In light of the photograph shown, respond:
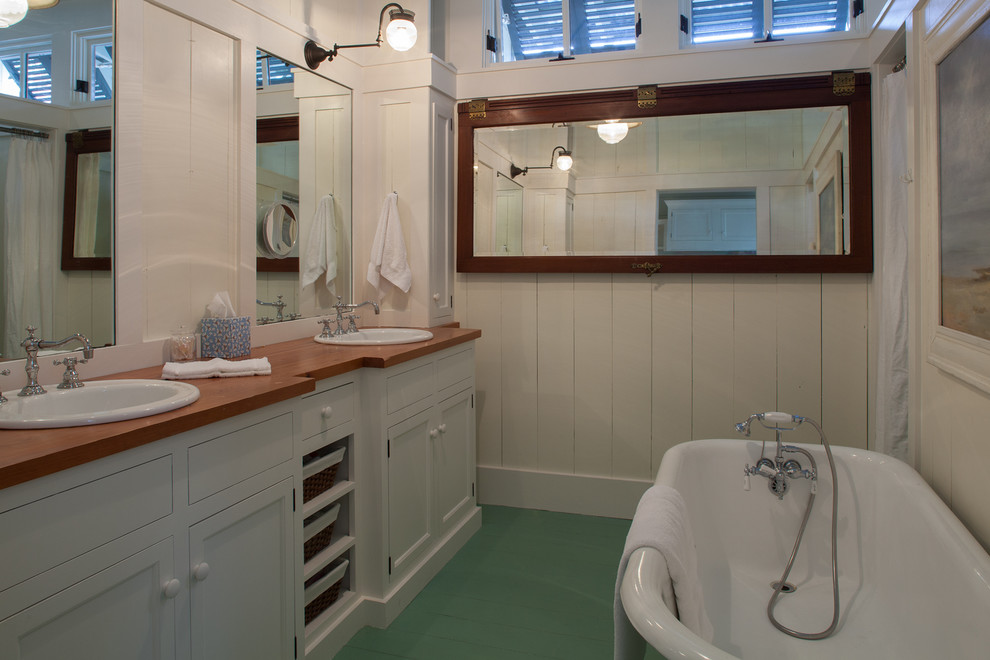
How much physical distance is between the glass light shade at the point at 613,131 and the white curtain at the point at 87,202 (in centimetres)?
221

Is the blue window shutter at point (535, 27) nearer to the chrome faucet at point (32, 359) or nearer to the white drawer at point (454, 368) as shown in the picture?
the white drawer at point (454, 368)

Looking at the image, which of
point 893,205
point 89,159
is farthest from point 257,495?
point 893,205

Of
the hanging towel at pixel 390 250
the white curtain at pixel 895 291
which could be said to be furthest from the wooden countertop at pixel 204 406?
the white curtain at pixel 895 291

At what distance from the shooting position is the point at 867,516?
6.65 feet

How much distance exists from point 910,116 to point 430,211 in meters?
1.91

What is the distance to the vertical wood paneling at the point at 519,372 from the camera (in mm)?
3361

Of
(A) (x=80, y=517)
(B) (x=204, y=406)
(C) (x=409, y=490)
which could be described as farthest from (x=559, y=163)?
(A) (x=80, y=517)

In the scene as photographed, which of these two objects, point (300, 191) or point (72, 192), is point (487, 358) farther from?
point (72, 192)

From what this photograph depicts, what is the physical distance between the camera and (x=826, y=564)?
2.10m

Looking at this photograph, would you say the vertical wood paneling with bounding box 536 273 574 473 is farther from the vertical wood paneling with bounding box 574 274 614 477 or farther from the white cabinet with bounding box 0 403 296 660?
the white cabinet with bounding box 0 403 296 660

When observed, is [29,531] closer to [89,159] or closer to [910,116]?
[89,159]

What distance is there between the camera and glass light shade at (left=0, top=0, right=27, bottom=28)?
151 centimetres

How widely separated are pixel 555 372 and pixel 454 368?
0.73 meters

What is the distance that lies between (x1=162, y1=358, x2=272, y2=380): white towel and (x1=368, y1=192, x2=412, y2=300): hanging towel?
1.23 m
